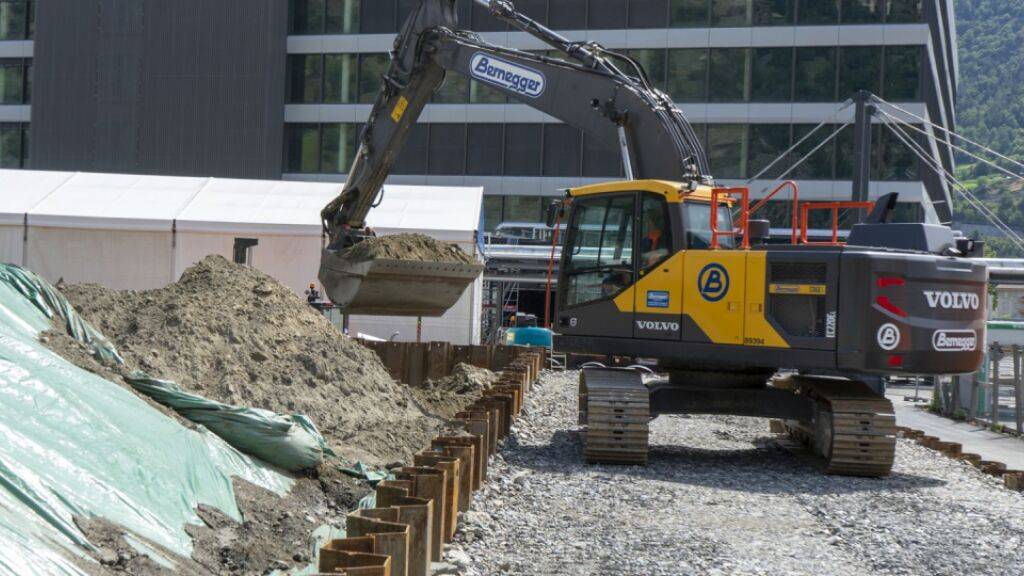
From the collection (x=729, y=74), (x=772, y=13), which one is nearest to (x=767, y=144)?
(x=729, y=74)

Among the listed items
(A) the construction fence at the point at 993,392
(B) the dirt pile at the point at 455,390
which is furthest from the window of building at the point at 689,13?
(B) the dirt pile at the point at 455,390

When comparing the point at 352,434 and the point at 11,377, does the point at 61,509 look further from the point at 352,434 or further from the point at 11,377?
the point at 352,434

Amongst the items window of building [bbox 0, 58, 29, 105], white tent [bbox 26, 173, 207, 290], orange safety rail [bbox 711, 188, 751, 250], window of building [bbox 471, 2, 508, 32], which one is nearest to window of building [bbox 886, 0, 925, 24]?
window of building [bbox 471, 2, 508, 32]

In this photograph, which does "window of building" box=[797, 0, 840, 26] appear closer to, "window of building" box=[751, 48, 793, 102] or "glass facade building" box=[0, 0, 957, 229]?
"glass facade building" box=[0, 0, 957, 229]

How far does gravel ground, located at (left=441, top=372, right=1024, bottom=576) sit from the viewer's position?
780cm

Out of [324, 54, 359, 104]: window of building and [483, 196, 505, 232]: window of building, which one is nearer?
[483, 196, 505, 232]: window of building

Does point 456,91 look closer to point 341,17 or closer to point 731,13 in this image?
point 341,17

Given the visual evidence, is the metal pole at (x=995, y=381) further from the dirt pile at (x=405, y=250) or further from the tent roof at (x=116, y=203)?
the tent roof at (x=116, y=203)

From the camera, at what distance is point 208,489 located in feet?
25.1

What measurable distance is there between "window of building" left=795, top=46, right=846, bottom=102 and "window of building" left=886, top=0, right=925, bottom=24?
2.17 m

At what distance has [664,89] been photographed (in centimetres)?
4069

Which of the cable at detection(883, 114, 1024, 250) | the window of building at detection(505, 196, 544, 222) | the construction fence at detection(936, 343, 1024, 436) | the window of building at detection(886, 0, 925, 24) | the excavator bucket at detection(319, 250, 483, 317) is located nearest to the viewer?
the excavator bucket at detection(319, 250, 483, 317)

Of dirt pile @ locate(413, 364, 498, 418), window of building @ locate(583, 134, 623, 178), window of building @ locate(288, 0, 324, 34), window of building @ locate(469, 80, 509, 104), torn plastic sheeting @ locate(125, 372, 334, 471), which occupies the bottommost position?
dirt pile @ locate(413, 364, 498, 418)

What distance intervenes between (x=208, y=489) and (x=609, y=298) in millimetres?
6009
